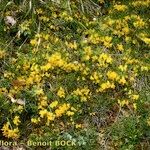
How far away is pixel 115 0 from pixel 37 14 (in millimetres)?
1728

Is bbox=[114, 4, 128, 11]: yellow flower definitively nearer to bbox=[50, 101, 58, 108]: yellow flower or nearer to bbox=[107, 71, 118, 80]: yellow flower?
bbox=[107, 71, 118, 80]: yellow flower

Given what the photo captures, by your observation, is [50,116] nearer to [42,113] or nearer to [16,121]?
[42,113]

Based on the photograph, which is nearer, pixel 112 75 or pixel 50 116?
pixel 50 116

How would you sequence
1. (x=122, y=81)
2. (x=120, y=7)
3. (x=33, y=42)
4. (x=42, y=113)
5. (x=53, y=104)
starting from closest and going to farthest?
(x=42, y=113), (x=53, y=104), (x=122, y=81), (x=33, y=42), (x=120, y=7)

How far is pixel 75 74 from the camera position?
7250mm

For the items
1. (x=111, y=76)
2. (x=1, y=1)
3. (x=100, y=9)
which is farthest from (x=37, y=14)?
(x=111, y=76)

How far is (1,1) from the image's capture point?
811cm

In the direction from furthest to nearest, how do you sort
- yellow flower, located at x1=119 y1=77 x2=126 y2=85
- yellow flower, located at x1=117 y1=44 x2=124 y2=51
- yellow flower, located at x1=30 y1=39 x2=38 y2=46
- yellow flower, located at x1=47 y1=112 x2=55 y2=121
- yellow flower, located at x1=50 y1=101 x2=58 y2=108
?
A: 1. yellow flower, located at x1=117 y1=44 x2=124 y2=51
2. yellow flower, located at x1=30 y1=39 x2=38 y2=46
3. yellow flower, located at x1=119 y1=77 x2=126 y2=85
4. yellow flower, located at x1=50 y1=101 x2=58 y2=108
5. yellow flower, located at x1=47 y1=112 x2=55 y2=121

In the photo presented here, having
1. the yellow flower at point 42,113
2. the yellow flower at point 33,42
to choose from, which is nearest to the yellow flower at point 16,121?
the yellow flower at point 42,113

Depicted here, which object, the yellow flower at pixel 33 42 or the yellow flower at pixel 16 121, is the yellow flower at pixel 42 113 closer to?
the yellow flower at pixel 16 121

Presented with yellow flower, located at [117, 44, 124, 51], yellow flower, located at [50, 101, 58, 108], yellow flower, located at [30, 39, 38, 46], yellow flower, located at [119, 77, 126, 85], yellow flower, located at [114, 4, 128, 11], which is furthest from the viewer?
yellow flower, located at [114, 4, 128, 11]

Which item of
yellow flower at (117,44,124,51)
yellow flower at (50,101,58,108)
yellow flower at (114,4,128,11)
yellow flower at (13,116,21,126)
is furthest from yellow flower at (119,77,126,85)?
yellow flower at (114,4,128,11)

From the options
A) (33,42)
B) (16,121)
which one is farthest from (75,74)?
(16,121)

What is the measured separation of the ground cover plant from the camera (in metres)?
6.54
